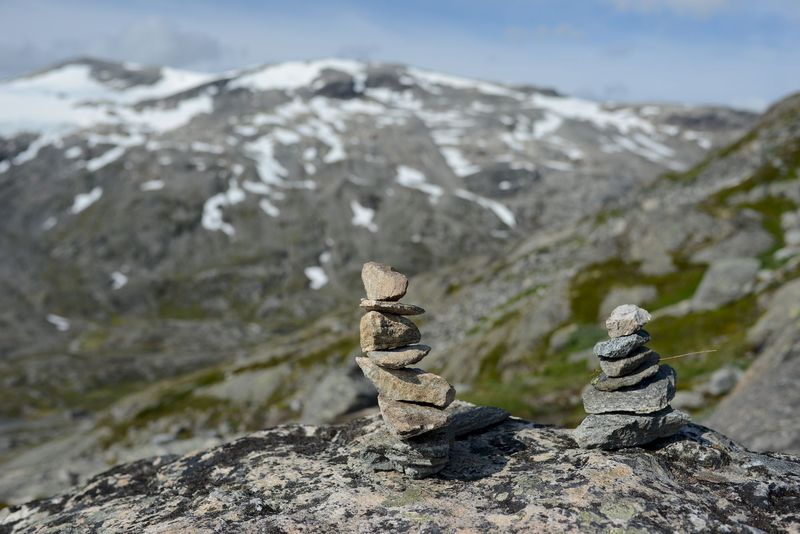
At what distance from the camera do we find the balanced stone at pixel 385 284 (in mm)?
10920

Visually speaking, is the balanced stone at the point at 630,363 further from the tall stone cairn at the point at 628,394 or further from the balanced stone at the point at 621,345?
the balanced stone at the point at 621,345

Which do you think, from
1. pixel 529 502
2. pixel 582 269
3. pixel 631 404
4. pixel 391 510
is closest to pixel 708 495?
pixel 631 404

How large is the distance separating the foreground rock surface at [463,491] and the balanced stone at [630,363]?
1419 mm

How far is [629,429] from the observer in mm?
10477

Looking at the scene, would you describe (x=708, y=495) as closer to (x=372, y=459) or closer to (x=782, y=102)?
(x=372, y=459)

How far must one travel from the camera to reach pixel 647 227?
60.9 meters

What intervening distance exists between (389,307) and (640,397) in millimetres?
4900

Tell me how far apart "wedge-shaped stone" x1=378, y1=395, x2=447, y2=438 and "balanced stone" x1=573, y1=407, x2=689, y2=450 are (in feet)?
9.12

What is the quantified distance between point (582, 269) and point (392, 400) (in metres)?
55.4

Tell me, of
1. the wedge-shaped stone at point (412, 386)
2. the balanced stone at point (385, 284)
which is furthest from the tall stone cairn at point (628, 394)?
the balanced stone at point (385, 284)

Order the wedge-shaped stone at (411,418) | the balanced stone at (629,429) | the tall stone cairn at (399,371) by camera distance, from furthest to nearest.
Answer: the balanced stone at (629,429) → the tall stone cairn at (399,371) → the wedge-shaped stone at (411,418)

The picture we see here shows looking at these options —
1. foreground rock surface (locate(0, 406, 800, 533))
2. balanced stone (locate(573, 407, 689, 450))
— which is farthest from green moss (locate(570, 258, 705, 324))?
foreground rock surface (locate(0, 406, 800, 533))

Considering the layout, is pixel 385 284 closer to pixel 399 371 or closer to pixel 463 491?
pixel 399 371

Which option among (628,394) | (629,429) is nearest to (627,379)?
(628,394)
